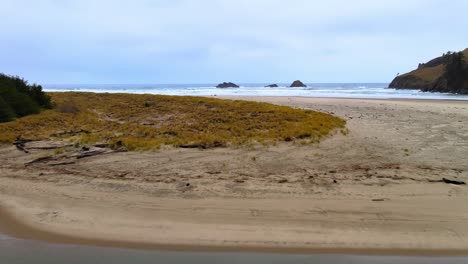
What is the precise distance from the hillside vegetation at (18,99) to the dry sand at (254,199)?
4723 mm

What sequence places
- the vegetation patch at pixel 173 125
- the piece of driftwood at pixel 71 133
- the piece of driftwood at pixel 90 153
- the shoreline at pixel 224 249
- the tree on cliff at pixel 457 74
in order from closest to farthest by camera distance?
the shoreline at pixel 224 249, the piece of driftwood at pixel 90 153, the vegetation patch at pixel 173 125, the piece of driftwood at pixel 71 133, the tree on cliff at pixel 457 74

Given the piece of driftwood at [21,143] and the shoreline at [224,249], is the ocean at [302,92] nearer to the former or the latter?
the piece of driftwood at [21,143]

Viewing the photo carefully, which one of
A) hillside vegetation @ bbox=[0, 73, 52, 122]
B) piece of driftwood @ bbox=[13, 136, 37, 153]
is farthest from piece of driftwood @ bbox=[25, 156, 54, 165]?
hillside vegetation @ bbox=[0, 73, 52, 122]

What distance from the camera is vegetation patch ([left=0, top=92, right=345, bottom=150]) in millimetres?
10883

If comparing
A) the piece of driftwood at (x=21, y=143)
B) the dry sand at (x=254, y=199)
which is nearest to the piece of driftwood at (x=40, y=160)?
the dry sand at (x=254, y=199)

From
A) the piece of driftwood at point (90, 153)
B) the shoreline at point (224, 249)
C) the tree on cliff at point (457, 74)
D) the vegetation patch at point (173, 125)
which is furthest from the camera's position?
the tree on cliff at point (457, 74)

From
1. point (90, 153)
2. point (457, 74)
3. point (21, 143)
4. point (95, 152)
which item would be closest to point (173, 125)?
point (95, 152)

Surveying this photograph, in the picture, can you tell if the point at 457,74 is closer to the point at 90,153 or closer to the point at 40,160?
the point at 90,153

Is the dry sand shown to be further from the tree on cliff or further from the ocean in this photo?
the tree on cliff

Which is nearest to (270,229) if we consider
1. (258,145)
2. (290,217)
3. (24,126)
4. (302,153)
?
(290,217)

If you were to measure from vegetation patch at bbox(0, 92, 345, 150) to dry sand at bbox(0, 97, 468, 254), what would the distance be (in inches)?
41.6

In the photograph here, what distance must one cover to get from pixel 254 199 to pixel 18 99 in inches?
513

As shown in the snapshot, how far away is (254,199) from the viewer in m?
6.63

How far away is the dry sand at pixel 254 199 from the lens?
211 inches
